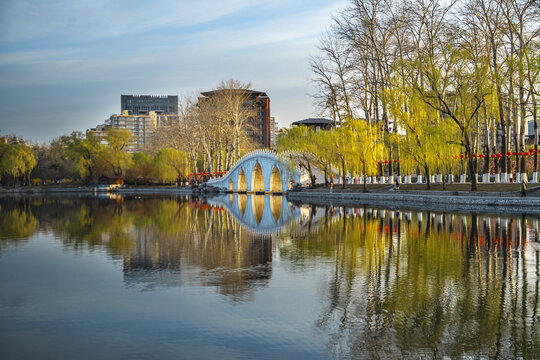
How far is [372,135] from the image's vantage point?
42.8m

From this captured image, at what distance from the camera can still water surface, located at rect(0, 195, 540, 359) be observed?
720 cm

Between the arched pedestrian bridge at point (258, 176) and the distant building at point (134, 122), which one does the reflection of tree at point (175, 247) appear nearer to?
the arched pedestrian bridge at point (258, 176)

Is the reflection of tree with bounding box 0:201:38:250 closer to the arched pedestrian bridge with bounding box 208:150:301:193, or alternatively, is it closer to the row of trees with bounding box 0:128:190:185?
the arched pedestrian bridge with bounding box 208:150:301:193

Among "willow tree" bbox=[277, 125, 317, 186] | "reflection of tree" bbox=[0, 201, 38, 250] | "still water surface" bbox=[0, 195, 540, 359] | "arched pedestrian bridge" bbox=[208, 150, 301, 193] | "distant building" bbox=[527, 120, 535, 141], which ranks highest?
"distant building" bbox=[527, 120, 535, 141]

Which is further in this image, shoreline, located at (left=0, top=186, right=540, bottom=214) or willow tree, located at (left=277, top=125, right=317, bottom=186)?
willow tree, located at (left=277, top=125, right=317, bottom=186)

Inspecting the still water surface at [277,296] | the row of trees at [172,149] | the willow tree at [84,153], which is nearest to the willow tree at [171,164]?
the row of trees at [172,149]

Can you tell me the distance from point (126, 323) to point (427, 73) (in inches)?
1059

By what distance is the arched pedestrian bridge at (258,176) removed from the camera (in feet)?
206

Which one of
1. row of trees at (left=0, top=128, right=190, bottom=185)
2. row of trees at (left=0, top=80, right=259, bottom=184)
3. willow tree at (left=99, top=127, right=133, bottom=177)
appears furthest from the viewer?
willow tree at (left=99, top=127, right=133, bottom=177)

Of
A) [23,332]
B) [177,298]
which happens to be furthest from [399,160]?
[23,332]

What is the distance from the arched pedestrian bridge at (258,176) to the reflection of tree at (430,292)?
138 ft

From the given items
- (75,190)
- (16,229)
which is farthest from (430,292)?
(75,190)

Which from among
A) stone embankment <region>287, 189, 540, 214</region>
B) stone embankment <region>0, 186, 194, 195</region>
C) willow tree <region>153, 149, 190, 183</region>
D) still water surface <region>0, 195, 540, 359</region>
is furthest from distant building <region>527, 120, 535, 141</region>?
still water surface <region>0, 195, 540, 359</region>

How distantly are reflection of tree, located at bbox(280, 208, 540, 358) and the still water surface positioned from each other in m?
0.03
